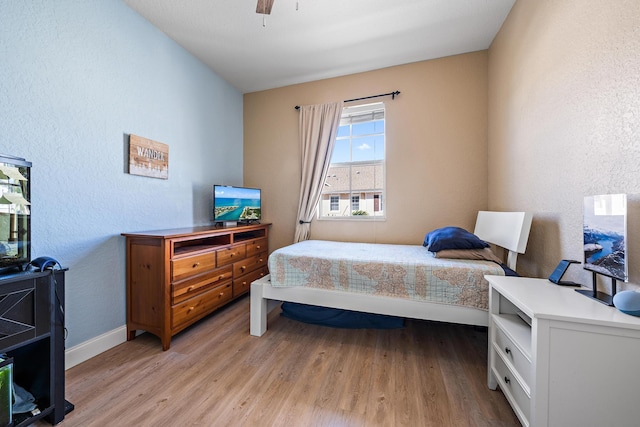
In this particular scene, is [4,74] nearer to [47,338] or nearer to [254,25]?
[47,338]

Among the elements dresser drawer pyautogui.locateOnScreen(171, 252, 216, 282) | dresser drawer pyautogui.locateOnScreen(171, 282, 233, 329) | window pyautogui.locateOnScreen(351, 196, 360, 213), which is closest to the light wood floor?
dresser drawer pyautogui.locateOnScreen(171, 282, 233, 329)

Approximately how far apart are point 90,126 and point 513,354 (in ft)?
10.2

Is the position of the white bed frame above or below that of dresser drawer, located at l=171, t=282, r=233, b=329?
above

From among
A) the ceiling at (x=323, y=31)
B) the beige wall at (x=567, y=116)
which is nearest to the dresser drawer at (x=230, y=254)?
the ceiling at (x=323, y=31)

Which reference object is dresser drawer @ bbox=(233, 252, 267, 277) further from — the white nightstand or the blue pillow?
the white nightstand

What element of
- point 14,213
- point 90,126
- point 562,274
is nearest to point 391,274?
point 562,274

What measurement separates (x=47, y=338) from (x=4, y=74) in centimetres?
153

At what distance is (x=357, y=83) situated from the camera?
312 cm

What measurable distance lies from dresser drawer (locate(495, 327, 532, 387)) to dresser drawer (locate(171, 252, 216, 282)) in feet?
7.48

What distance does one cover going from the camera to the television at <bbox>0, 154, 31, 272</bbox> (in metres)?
1.12

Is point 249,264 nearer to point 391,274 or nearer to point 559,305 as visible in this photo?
point 391,274

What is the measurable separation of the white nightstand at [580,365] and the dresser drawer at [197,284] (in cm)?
226

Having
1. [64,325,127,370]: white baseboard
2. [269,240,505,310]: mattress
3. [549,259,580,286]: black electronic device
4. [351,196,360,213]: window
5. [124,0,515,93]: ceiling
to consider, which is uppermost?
[124,0,515,93]: ceiling

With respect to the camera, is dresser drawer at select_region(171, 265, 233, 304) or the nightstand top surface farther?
dresser drawer at select_region(171, 265, 233, 304)
